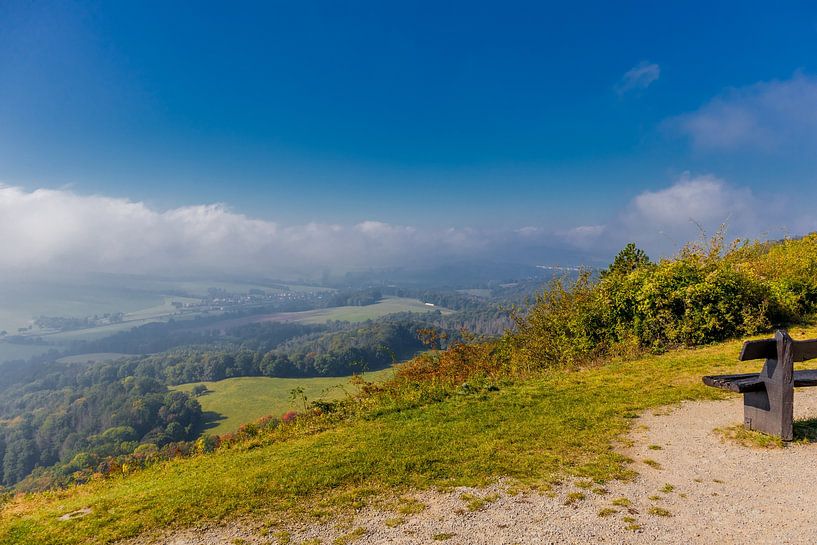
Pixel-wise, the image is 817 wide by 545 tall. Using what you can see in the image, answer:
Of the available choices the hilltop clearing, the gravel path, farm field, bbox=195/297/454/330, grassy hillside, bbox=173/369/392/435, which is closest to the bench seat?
the gravel path

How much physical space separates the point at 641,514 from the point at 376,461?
142 inches

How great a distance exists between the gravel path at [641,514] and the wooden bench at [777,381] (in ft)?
1.36

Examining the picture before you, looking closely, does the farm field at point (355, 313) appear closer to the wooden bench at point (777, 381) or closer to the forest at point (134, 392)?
the forest at point (134, 392)

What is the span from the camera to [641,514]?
4254 millimetres

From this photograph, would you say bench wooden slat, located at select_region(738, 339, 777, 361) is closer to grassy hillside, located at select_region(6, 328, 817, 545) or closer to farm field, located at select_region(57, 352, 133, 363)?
grassy hillside, located at select_region(6, 328, 817, 545)

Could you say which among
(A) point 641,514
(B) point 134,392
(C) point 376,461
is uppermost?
(A) point 641,514

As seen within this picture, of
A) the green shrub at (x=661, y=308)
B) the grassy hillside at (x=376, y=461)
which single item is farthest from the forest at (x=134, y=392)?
the grassy hillside at (x=376, y=461)

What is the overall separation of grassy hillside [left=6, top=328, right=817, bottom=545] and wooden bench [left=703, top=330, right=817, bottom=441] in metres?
1.07

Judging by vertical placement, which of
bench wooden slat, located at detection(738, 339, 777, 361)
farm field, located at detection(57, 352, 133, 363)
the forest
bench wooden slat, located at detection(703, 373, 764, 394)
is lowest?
farm field, located at detection(57, 352, 133, 363)

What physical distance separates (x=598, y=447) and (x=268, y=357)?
7829 centimetres

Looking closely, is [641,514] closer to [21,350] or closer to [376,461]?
[376,461]

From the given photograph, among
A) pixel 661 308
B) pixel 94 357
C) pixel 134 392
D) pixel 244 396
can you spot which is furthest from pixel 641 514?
pixel 94 357

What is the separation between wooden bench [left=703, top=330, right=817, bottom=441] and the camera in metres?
5.63

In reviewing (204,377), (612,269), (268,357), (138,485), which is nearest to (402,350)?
(268,357)
